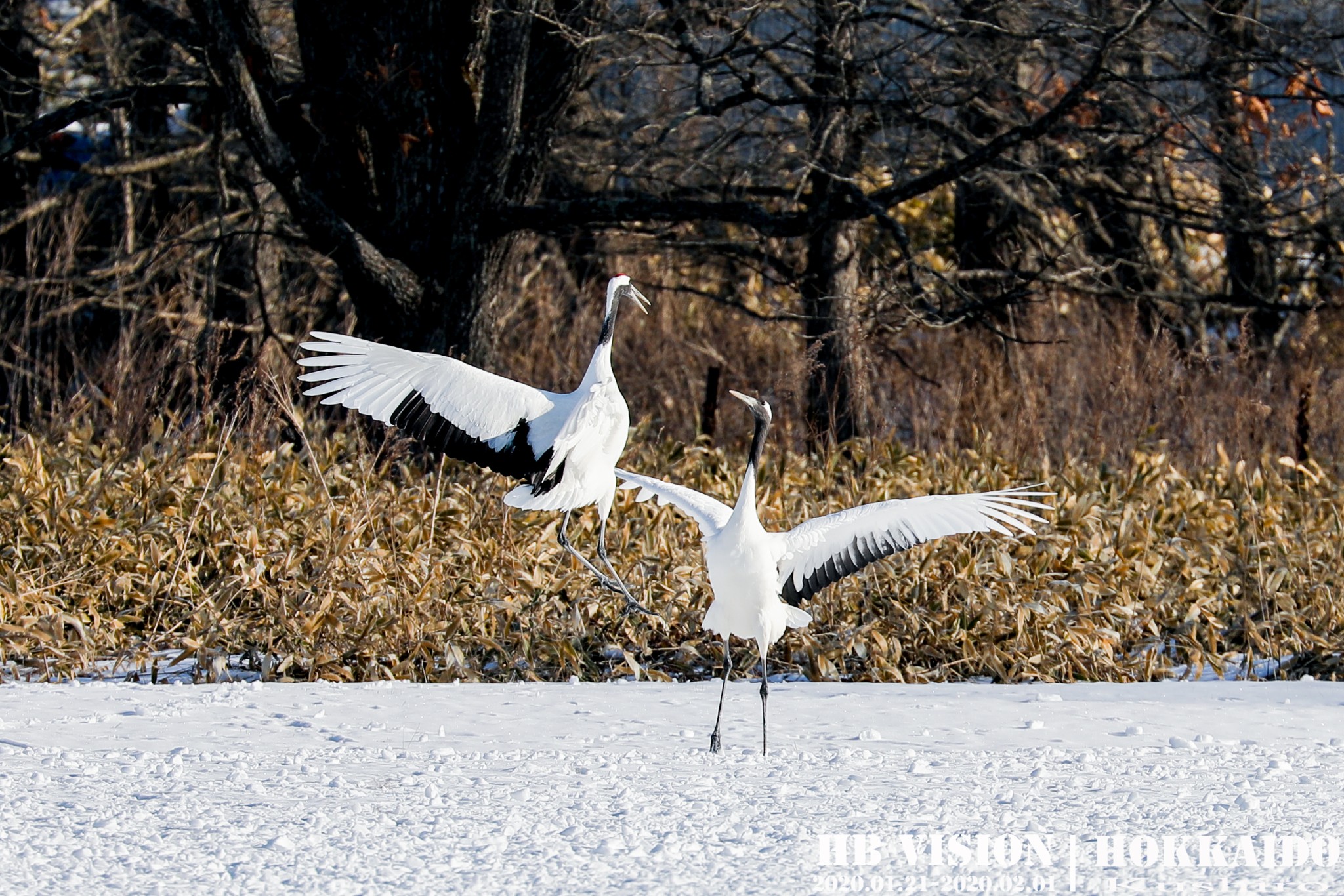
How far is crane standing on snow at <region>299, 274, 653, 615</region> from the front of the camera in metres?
5.72

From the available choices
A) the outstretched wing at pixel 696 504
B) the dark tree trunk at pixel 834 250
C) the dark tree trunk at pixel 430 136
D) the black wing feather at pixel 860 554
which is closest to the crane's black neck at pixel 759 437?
the outstretched wing at pixel 696 504

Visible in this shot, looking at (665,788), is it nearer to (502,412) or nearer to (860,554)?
(860,554)

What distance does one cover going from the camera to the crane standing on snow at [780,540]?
5023 millimetres

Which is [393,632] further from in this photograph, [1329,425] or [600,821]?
[1329,425]

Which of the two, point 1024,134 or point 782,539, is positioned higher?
point 1024,134

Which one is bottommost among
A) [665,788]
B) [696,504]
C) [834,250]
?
[665,788]

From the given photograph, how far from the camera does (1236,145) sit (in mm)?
11539

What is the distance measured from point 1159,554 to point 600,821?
4.51 metres

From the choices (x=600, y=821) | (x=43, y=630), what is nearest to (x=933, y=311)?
(x=43, y=630)

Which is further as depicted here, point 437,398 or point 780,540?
point 437,398

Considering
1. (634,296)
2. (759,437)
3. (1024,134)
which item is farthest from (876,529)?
(1024,134)

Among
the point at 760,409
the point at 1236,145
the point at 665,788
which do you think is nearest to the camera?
the point at 665,788

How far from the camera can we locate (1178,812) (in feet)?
14.1

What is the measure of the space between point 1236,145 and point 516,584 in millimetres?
6803
